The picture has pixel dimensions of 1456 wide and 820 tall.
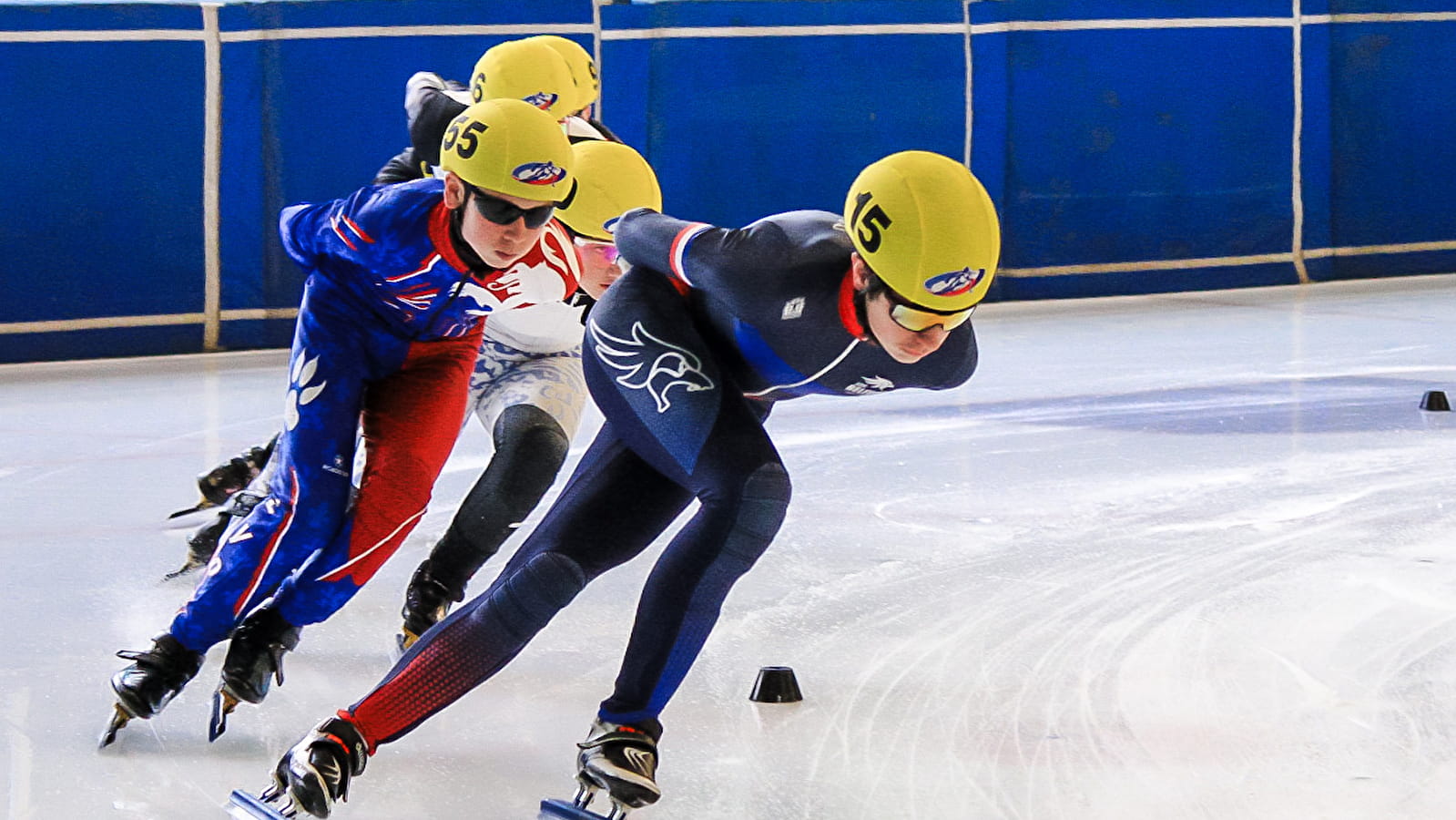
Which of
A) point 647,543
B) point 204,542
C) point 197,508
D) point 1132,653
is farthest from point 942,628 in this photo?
point 197,508

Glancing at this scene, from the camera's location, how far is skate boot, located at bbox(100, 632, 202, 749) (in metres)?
3.20

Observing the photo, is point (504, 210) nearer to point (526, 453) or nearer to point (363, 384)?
point (363, 384)

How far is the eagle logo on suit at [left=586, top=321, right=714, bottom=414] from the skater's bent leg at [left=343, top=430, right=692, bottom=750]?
172 millimetres

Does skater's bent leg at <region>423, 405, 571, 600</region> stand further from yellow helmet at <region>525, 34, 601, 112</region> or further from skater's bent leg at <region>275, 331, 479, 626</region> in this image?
yellow helmet at <region>525, 34, 601, 112</region>

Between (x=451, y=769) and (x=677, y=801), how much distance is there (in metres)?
0.43

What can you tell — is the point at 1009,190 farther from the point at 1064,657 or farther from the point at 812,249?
the point at 812,249

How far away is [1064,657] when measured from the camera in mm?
3744

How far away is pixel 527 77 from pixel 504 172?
1.43 m

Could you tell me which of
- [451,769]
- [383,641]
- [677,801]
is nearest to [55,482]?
[383,641]

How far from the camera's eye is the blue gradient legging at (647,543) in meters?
2.67

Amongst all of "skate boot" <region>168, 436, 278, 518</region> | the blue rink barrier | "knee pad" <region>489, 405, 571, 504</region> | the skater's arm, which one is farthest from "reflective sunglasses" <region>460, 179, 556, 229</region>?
the blue rink barrier

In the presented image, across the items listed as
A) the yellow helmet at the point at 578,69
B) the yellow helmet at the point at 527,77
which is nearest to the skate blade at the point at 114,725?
the yellow helmet at the point at 527,77

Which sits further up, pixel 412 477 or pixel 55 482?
pixel 412 477

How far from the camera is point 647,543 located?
2.88 meters
